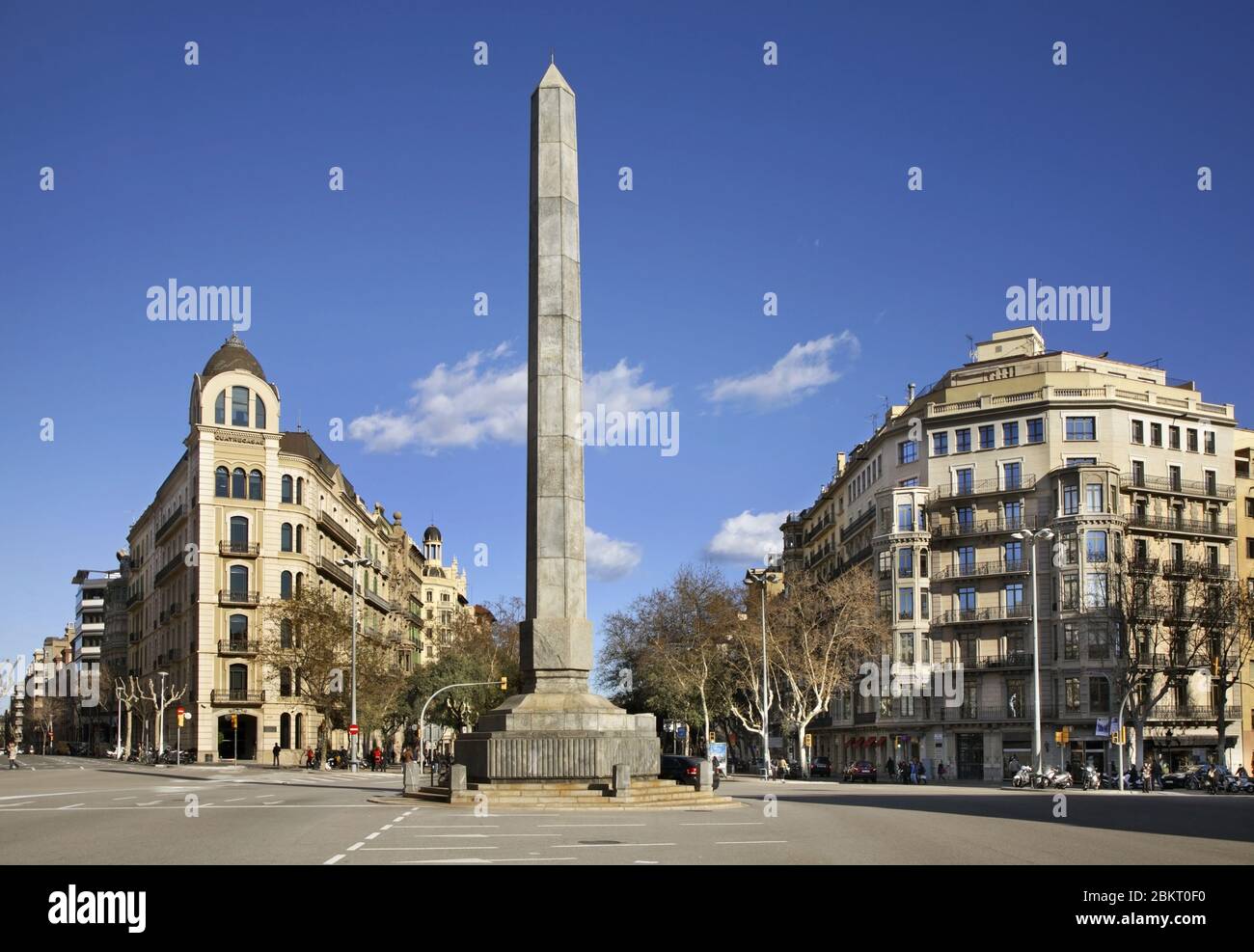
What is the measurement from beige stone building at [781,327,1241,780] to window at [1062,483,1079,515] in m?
0.09

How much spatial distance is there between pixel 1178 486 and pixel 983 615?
13407 mm

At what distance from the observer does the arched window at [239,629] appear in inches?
3231

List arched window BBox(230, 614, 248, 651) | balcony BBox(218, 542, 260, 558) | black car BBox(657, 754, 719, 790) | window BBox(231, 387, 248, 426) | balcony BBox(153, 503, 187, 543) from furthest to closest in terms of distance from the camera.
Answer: balcony BBox(153, 503, 187, 543)
window BBox(231, 387, 248, 426)
balcony BBox(218, 542, 260, 558)
arched window BBox(230, 614, 248, 651)
black car BBox(657, 754, 719, 790)

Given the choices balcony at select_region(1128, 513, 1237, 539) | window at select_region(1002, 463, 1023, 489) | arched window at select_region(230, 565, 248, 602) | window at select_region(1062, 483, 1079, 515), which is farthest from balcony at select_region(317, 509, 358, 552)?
balcony at select_region(1128, 513, 1237, 539)

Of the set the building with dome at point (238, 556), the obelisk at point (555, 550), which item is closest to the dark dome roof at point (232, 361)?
the building with dome at point (238, 556)

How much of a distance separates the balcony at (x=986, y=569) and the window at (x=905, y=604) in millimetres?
1675

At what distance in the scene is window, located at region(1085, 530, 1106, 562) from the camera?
7251 centimetres

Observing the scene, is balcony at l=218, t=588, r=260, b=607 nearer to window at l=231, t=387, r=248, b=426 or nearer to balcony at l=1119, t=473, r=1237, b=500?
window at l=231, t=387, r=248, b=426

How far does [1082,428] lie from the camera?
7519 cm

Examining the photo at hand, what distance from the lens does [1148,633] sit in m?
66.2

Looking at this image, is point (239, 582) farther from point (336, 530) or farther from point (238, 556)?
point (336, 530)
